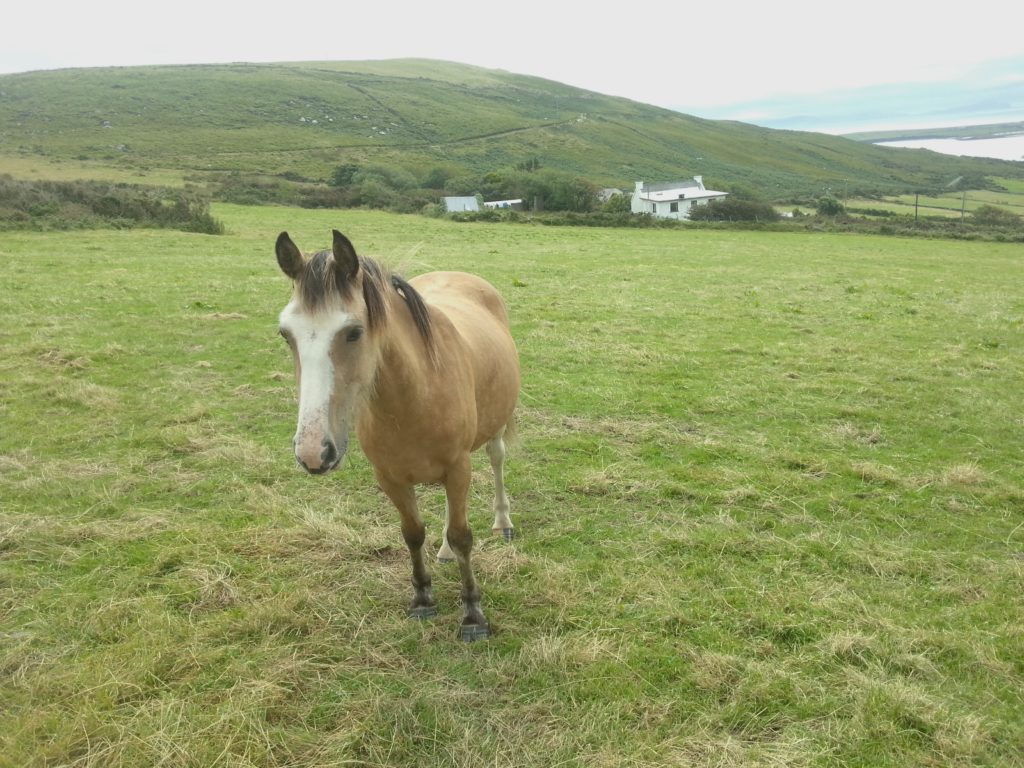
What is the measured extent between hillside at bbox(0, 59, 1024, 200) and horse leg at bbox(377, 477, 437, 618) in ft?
230

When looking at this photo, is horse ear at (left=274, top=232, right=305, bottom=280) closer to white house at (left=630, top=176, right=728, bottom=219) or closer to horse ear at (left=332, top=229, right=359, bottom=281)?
horse ear at (left=332, top=229, right=359, bottom=281)

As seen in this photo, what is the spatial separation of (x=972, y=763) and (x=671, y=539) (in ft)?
7.63

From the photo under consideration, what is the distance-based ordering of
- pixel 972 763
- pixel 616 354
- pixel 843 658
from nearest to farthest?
pixel 972 763
pixel 843 658
pixel 616 354

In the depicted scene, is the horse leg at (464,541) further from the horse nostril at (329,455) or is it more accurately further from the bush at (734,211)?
the bush at (734,211)

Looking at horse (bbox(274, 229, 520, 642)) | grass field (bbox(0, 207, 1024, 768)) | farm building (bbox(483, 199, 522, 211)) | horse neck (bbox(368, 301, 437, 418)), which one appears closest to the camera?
horse (bbox(274, 229, 520, 642))

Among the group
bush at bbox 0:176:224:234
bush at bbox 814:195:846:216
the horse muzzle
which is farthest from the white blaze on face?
bush at bbox 814:195:846:216

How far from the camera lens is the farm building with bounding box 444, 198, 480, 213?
55316 mm

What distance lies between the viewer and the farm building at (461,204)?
5532 cm

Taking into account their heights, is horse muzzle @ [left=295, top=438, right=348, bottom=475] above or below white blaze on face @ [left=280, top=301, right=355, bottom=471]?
below

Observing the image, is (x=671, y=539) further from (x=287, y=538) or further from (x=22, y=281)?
(x=22, y=281)

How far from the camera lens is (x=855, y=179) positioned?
124m

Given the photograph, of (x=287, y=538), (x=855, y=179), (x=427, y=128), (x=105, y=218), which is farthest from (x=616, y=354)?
(x=855, y=179)

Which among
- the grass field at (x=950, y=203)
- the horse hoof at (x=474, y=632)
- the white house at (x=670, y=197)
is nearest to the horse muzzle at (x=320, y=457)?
the horse hoof at (x=474, y=632)

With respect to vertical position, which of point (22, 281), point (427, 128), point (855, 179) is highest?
point (427, 128)
